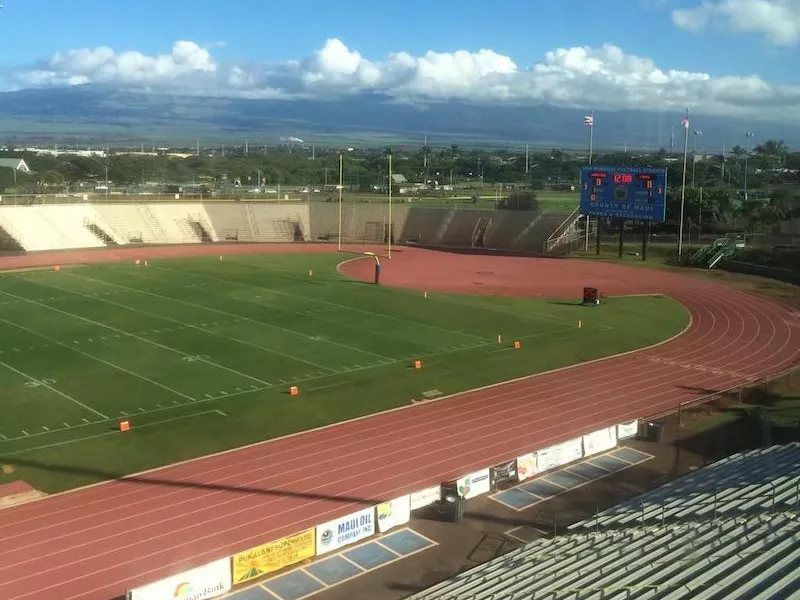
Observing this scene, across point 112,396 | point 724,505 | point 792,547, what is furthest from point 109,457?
point 792,547

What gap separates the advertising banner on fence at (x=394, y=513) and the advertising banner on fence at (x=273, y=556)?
1.76m

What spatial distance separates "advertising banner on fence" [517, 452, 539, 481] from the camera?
19.8 m

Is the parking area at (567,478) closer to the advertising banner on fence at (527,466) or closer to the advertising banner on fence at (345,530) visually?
the advertising banner on fence at (527,466)

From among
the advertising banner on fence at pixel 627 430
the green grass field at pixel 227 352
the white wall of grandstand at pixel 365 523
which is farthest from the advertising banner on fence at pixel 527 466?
the green grass field at pixel 227 352

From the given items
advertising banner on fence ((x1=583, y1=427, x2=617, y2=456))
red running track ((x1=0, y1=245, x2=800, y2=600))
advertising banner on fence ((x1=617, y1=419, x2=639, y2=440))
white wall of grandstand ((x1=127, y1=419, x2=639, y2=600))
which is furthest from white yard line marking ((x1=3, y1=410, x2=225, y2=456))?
advertising banner on fence ((x1=617, y1=419, x2=639, y2=440))

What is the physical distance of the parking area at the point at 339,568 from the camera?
14.8 m

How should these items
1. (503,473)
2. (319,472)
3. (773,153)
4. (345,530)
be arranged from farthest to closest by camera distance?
(773,153) → (319,472) → (503,473) → (345,530)

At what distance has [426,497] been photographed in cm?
1794

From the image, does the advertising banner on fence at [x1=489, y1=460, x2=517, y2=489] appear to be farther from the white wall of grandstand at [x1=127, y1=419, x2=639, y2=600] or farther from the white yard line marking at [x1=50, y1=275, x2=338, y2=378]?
the white yard line marking at [x1=50, y1=275, x2=338, y2=378]

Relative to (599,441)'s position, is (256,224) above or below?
above

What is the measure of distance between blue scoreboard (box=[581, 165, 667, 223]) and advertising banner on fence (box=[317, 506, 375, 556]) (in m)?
48.5

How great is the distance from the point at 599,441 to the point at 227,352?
53.0 feet

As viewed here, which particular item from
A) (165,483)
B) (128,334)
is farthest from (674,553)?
(128,334)

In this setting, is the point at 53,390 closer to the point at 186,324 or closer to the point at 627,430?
the point at 186,324
